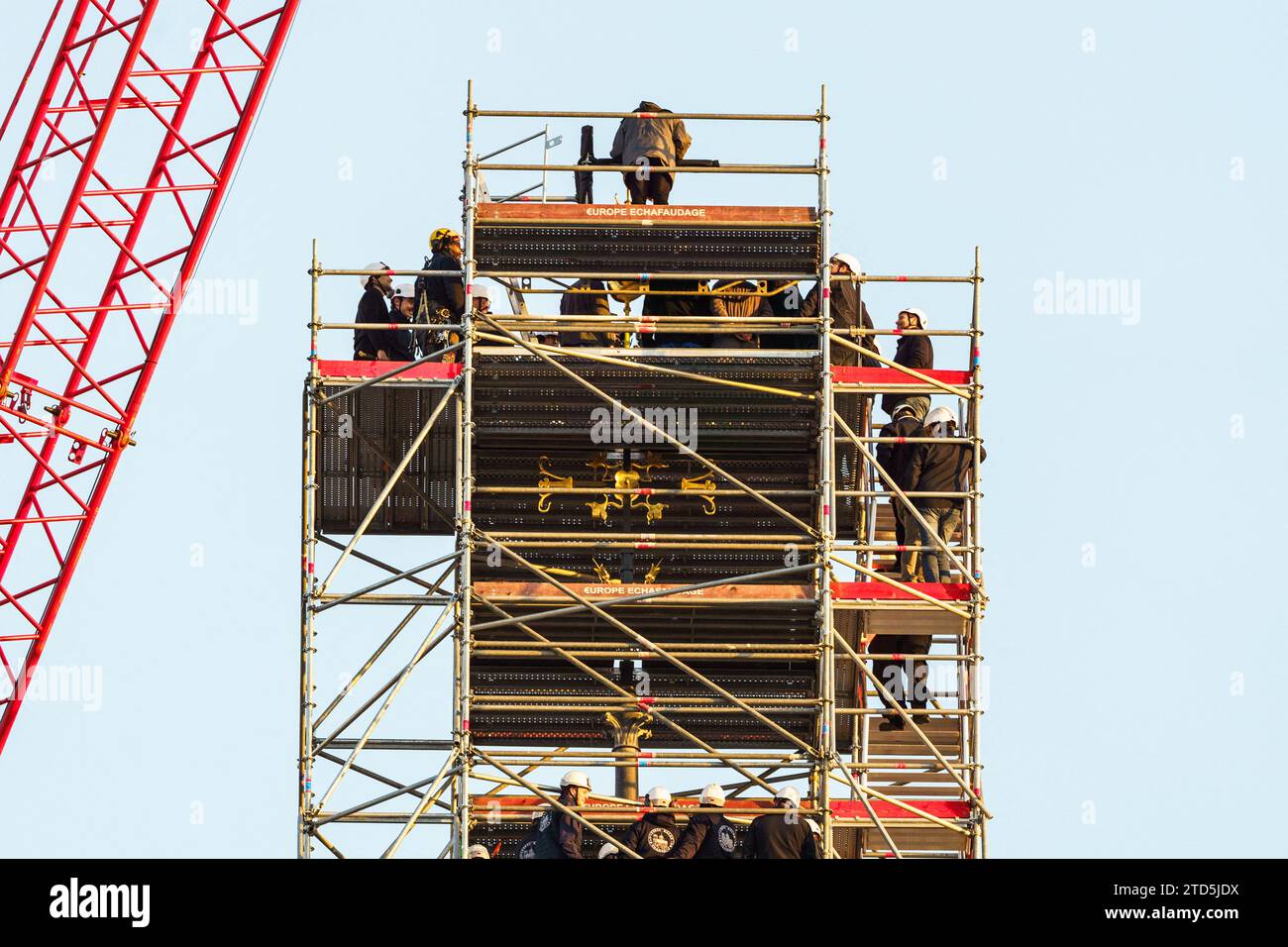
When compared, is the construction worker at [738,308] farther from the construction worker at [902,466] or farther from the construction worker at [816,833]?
the construction worker at [816,833]

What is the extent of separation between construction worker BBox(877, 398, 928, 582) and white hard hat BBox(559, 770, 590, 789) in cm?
585

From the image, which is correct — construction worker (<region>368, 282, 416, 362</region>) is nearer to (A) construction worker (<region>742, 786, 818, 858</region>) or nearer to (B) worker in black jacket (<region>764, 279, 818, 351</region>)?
(B) worker in black jacket (<region>764, 279, 818, 351</region>)

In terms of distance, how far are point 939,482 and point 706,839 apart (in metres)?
7.29

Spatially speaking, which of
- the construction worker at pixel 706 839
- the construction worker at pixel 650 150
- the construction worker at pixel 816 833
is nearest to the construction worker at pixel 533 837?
the construction worker at pixel 706 839

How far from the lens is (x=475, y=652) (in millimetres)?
53188

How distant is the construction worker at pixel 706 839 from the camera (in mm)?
50312

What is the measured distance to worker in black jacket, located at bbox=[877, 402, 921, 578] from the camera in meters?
54.8

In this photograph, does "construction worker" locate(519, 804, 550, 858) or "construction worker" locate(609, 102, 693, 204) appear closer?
"construction worker" locate(519, 804, 550, 858)

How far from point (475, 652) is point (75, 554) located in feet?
42.6

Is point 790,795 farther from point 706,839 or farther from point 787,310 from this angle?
point 787,310

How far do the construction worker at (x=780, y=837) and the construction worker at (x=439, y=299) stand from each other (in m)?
9.06

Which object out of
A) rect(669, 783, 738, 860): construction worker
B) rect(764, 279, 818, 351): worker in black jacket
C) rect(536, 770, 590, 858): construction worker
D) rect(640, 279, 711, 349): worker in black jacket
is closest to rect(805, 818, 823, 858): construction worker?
rect(669, 783, 738, 860): construction worker

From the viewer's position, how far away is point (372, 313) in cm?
5575
